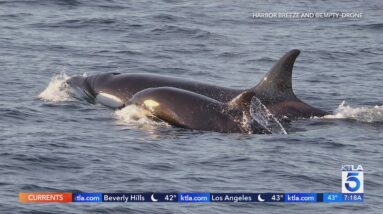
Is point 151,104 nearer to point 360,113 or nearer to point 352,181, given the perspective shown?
point 360,113

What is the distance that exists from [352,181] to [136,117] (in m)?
6.70

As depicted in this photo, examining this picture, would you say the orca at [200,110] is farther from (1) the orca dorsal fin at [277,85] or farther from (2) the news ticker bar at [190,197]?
(2) the news ticker bar at [190,197]

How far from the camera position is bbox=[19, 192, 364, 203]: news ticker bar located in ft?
54.5

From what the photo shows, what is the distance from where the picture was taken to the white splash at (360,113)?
24.1 m

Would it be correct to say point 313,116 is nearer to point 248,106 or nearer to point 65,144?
point 248,106

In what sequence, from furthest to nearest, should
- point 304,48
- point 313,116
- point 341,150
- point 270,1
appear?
point 270,1 < point 304,48 < point 313,116 < point 341,150

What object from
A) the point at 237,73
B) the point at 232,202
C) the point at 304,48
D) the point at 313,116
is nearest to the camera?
the point at 232,202

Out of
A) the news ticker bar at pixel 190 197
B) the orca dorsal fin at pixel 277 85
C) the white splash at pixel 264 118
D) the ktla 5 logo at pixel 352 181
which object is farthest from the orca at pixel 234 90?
the news ticker bar at pixel 190 197

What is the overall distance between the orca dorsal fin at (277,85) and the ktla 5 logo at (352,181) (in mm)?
5625

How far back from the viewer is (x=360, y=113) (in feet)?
80.9

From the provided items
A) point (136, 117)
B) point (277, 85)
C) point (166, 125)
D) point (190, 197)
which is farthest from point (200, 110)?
point (190, 197)

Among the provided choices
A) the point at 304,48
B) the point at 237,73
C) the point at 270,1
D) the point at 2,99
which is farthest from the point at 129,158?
the point at 270,1

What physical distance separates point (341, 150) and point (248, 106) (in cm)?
236

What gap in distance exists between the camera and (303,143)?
2128 centimetres
